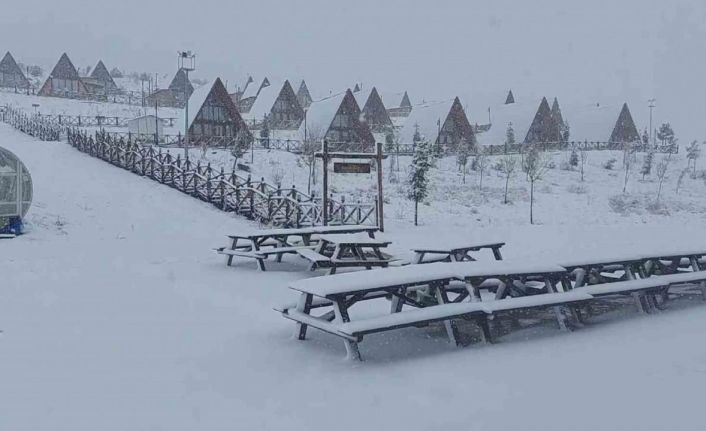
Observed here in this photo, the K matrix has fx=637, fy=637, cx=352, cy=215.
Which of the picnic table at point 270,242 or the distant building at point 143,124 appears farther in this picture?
the distant building at point 143,124

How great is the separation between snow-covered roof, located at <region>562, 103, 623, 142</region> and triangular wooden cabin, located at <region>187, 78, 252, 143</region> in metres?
32.0

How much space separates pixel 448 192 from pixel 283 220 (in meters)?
14.6

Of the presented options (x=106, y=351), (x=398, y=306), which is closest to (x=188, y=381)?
(x=106, y=351)

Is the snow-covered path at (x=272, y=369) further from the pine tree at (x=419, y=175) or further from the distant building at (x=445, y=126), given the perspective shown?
the distant building at (x=445, y=126)

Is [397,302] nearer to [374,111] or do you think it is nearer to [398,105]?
[374,111]

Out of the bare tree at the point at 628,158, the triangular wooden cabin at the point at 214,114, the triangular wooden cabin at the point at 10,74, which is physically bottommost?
the bare tree at the point at 628,158

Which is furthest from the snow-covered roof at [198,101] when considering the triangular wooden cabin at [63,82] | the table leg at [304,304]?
the table leg at [304,304]

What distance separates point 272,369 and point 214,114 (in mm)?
39612

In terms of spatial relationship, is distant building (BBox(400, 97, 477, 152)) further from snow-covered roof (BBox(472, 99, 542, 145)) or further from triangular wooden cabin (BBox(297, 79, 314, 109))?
triangular wooden cabin (BBox(297, 79, 314, 109))

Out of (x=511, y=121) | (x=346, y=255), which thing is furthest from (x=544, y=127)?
(x=346, y=255)

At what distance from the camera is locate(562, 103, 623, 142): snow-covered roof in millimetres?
57428

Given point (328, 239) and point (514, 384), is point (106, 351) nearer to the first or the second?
point (514, 384)

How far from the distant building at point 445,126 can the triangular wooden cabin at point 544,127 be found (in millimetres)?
5674

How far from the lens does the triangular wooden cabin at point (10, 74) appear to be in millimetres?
66688
